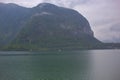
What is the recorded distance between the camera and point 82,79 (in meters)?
62.5

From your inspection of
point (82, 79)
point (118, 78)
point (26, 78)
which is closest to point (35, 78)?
point (26, 78)

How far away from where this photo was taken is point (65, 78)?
212 ft

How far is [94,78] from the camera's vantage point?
2501 inches

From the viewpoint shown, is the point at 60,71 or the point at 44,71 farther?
the point at 44,71

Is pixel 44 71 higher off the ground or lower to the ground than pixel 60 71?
Result: lower

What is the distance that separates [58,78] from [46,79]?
3.26 metres

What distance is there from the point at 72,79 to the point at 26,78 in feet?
41.2

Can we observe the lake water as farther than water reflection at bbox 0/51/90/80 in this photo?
No

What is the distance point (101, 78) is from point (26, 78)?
65.9ft

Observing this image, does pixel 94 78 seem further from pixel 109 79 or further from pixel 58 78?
pixel 58 78

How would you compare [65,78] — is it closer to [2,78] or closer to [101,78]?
[101,78]

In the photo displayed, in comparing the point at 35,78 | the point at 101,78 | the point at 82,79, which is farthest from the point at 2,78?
the point at 101,78

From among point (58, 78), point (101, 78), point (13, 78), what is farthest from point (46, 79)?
point (101, 78)

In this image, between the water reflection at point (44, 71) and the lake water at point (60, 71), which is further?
the water reflection at point (44, 71)
